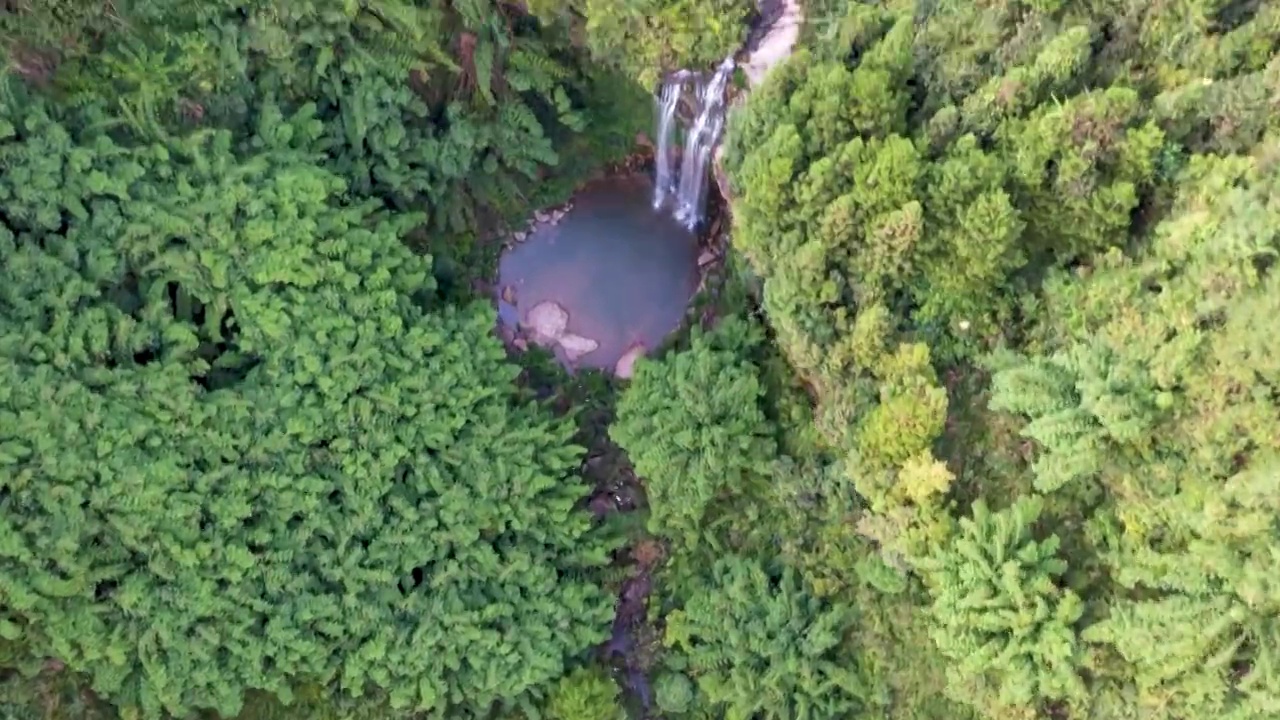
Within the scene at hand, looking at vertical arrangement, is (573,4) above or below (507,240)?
above

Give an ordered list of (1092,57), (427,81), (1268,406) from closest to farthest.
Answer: (1268,406), (1092,57), (427,81)

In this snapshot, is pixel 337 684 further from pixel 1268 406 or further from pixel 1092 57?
pixel 1092 57

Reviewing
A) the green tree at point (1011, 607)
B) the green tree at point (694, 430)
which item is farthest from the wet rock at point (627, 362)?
the green tree at point (1011, 607)

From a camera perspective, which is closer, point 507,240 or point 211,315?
point 211,315

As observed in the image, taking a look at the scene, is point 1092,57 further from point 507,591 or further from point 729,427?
point 507,591

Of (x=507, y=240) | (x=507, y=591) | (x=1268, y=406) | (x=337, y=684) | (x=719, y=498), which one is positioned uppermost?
(x=1268, y=406)

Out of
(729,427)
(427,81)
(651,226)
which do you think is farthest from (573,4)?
(729,427)

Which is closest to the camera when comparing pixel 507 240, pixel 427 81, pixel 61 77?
pixel 61 77

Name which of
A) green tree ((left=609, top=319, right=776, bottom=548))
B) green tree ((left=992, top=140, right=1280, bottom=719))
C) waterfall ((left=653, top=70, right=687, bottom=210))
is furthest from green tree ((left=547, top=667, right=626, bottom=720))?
waterfall ((left=653, top=70, right=687, bottom=210))
